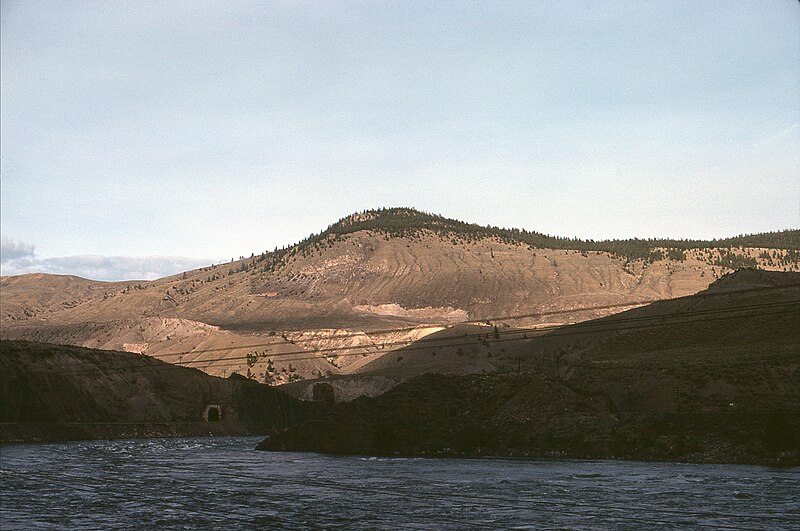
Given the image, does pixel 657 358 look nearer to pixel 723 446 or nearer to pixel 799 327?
pixel 799 327

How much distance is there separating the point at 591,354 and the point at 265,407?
4697 centimetres

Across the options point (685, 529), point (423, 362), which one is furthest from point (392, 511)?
point (423, 362)

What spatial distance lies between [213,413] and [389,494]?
80.9 meters

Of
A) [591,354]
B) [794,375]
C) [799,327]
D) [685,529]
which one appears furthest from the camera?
[591,354]

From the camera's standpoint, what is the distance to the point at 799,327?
330 feet

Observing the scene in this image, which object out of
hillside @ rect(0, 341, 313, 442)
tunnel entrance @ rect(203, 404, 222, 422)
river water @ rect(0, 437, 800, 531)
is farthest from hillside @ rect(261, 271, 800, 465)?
tunnel entrance @ rect(203, 404, 222, 422)

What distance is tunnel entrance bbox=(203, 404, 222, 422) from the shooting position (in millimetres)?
129375

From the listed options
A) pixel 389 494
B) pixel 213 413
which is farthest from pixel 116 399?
pixel 389 494

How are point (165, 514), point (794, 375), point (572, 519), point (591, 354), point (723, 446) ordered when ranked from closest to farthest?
point (572, 519) → point (165, 514) → point (723, 446) → point (794, 375) → point (591, 354)

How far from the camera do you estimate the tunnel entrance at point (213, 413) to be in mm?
129375

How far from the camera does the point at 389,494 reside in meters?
54.1

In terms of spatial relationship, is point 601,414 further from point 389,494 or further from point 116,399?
point 116,399

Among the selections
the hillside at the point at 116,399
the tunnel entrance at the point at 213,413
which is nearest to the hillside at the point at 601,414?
the hillside at the point at 116,399

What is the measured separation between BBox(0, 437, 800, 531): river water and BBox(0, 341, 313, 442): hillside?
28.8 metres
